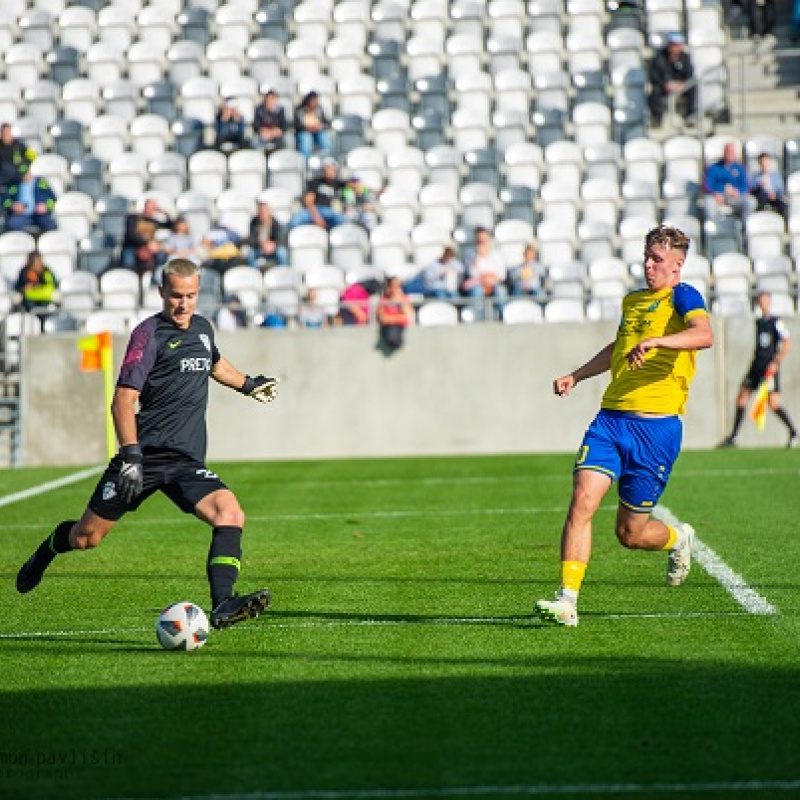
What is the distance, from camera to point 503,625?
894 centimetres

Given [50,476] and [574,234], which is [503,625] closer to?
[50,476]

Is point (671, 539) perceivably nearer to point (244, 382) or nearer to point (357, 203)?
point (244, 382)

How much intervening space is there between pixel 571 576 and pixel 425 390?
52.2ft

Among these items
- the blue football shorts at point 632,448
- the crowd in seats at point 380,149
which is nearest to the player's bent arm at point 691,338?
the blue football shorts at point 632,448

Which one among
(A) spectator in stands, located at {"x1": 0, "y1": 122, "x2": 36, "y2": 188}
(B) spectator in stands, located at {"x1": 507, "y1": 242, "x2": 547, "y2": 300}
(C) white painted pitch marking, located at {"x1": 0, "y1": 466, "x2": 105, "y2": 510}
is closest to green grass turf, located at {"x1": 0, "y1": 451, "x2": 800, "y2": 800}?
(C) white painted pitch marking, located at {"x1": 0, "y1": 466, "x2": 105, "y2": 510}

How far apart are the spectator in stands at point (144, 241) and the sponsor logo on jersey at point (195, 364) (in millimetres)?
16816

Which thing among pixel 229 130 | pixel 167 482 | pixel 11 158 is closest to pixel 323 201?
pixel 229 130

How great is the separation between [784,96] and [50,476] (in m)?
14.7

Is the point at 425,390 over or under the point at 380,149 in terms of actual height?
under

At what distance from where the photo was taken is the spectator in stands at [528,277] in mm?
24891

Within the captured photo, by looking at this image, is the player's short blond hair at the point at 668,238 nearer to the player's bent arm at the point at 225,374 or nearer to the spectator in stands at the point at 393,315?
the player's bent arm at the point at 225,374

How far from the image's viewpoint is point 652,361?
925 centimetres

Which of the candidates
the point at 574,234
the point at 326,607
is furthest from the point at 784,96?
the point at 326,607

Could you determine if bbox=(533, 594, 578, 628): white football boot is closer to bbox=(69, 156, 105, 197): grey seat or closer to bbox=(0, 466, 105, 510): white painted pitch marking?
bbox=(0, 466, 105, 510): white painted pitch marking
